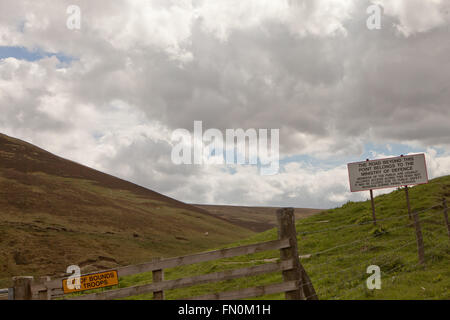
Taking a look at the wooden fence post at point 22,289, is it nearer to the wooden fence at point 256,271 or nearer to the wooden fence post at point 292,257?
the wooden fence at point 256,271

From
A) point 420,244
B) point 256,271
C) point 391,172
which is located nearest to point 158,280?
point 256,271

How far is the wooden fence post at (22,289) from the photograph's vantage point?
26.4 feet

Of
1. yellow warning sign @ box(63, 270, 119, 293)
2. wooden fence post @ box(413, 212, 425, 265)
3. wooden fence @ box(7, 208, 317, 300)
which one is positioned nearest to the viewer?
wooden fence @ box(7, 208, 317, 300)

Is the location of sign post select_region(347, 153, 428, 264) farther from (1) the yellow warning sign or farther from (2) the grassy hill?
(1) the yellow warning sign

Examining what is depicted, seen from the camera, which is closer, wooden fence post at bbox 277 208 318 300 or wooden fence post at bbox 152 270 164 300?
wooden fence post at bbox 277 208 318 300

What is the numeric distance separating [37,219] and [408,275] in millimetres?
39313

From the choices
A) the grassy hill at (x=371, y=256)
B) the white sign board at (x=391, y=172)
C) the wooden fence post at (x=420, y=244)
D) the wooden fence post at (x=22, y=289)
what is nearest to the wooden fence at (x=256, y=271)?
the grassy hill at (x=371, y=256)

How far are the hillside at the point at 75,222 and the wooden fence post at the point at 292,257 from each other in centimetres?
2738

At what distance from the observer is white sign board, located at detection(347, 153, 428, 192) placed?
63.1 ft

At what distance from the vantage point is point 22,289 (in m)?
8.09

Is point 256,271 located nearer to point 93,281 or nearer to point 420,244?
point 93,281

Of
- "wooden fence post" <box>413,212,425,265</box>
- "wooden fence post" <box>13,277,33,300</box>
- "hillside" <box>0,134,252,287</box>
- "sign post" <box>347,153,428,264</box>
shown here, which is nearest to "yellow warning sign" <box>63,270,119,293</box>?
"wooden fence post" <box>13,277,33,300</box>

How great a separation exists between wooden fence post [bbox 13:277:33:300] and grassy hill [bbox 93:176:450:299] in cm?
573
